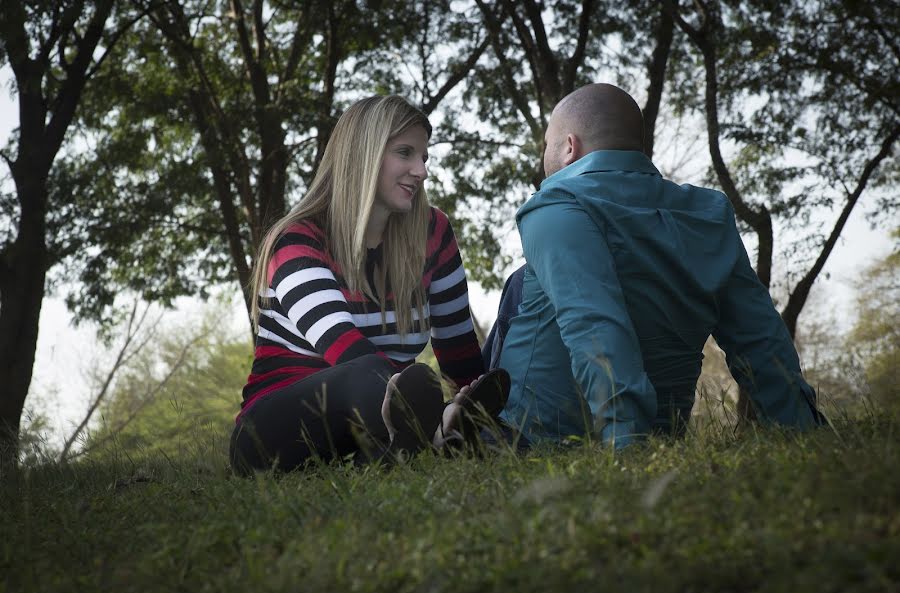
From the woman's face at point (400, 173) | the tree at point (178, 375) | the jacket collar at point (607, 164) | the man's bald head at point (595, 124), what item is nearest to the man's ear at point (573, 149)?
the man's bald head at point (595, 124)

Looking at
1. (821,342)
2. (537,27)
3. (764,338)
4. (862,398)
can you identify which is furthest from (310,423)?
(821,342)

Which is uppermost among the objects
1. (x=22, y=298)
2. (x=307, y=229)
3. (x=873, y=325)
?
(x=22, y=298)

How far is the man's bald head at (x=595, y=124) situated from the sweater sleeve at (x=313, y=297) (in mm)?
1015

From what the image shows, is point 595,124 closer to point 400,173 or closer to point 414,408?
point 400,173

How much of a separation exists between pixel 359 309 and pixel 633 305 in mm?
1320

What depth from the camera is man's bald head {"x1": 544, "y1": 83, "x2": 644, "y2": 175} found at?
3398mm

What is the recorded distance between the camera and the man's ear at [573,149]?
3.46 meters

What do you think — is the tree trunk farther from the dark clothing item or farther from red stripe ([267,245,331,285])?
the dark clothing item

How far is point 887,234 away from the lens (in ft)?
43.5

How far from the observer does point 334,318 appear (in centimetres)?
353

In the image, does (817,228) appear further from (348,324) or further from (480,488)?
(480,488)

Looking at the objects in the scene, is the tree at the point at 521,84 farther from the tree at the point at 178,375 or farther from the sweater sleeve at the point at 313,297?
the tree at the point at 178,375

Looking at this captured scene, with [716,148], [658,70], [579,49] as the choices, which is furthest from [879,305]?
[579,49]

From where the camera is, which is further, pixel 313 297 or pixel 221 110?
pixel 221 110
